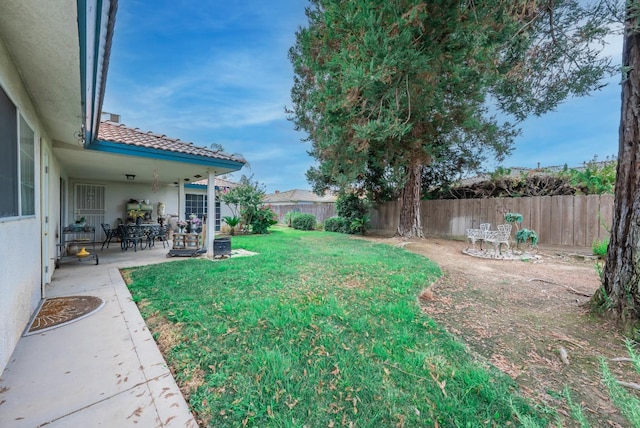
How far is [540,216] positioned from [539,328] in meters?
7.01

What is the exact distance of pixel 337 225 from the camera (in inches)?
576

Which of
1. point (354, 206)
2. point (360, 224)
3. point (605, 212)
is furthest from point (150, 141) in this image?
point (605, 212)

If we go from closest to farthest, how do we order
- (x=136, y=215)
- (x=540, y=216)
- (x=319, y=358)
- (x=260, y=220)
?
(x=319, y=358) → (x=540, y=216) → (x=136, y=215) → (x=260, y=220)

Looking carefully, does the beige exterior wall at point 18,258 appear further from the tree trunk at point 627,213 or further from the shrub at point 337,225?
the shrub at point 337,225

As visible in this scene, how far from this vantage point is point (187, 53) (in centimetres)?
921

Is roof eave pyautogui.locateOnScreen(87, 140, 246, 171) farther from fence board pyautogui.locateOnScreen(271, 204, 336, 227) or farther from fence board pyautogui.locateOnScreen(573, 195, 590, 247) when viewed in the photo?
fence board pyautogui.locateOnScreen(271, 204, 336, 227)

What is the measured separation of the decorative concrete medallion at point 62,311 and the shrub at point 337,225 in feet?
36.6

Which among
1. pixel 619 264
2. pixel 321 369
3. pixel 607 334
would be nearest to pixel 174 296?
pixel 321 369

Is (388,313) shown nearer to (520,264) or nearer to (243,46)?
(520,264)

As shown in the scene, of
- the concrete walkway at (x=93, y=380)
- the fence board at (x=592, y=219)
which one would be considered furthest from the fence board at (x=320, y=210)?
the concrete walkway at (x=93, y=380)

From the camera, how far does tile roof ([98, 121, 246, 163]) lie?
5.16 metres

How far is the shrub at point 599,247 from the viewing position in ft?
20.7

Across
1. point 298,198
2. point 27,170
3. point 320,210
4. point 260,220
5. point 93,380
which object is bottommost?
point 93,380

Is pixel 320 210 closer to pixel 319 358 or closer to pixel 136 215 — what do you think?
pixel 136 215
